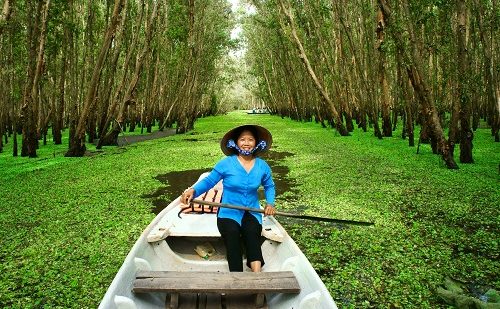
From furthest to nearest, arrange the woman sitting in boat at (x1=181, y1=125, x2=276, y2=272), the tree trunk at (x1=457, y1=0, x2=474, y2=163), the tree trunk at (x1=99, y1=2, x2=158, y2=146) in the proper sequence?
the tree trunk at (x1=99, y1=2, x2=158, y2=146) < the tree trunk at (x1=457, y1=0, x2=474, y2=163) < the woman sitting in boat at (x1=181, y1=125, x2=276, y2=272)

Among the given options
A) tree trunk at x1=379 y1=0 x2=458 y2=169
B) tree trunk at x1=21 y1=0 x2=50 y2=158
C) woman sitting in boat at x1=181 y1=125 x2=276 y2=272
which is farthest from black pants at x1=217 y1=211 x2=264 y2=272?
tree trunk at x1=21 y1=0 x2=50 y2=158

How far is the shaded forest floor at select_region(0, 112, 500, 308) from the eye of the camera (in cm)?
436

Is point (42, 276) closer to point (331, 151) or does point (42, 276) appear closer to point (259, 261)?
point (259, 261)

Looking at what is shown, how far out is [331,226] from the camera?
640 centimetres

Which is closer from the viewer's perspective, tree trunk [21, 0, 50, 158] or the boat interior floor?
the boat interior floor

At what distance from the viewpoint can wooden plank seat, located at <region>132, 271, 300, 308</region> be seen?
10.1ft

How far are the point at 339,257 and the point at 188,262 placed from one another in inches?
73.6

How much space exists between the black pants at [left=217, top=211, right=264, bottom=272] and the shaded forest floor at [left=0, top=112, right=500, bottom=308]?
3.14 feet

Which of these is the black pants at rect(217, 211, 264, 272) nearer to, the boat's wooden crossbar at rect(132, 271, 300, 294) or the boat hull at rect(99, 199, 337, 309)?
the boat hull at rect(99, 199, 337, 309)

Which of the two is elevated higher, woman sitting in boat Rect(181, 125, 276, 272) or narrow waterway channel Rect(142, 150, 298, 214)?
woman sitting in boat Rect(181, 125, 276, 272)

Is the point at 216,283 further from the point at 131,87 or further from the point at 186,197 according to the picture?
the point at 131,87

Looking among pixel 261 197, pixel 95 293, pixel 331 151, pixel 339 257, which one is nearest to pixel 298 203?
pixel 261 197

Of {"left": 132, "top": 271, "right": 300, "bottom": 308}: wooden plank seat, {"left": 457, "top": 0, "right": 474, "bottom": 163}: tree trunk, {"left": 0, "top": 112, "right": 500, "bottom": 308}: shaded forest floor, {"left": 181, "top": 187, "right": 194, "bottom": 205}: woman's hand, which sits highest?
{"left": 457, "top": 0, "right": 474, "bottom": 163}: tree trunk

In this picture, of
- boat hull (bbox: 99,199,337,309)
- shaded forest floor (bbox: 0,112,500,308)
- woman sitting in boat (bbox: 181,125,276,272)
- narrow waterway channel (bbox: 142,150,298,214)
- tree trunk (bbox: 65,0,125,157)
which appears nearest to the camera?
boat hull (bbox: 99,199,337,309)
